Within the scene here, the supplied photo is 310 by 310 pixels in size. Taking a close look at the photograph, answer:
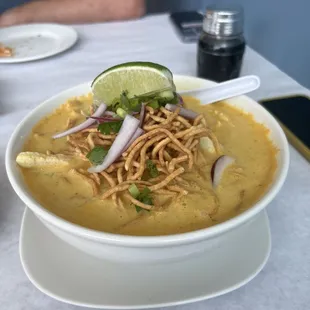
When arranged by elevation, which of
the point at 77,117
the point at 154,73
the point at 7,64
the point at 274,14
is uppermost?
the point at 154,73

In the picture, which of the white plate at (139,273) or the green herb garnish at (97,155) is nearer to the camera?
the white plate at (139,273)

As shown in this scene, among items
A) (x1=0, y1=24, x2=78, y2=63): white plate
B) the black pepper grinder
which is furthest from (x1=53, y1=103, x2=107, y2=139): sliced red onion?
(x1=0, y1=24, x2=78, y2=63): white plate

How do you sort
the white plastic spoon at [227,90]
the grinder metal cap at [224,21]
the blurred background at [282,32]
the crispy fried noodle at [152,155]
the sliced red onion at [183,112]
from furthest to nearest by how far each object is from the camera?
the blurred background at [282,32] → the grinder metal cap at [224,21] → the white plastic spoon at [227,90] → the sliced red onion at [183,112] → the crispy fried noodle at [152,155]

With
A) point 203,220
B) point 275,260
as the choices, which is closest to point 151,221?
point 203,220

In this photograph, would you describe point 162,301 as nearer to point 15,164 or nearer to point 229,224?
point 229,224

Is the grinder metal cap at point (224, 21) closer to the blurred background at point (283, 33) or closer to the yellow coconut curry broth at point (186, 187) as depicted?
the yellow coconut curry broth at point (186, 187)

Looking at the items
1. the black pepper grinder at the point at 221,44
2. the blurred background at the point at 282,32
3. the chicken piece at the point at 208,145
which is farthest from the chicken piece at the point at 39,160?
the blurred background at the point at 282,32
